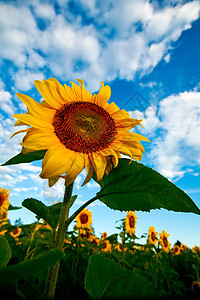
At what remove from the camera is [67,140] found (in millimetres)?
879

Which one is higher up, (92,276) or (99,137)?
(99,137)

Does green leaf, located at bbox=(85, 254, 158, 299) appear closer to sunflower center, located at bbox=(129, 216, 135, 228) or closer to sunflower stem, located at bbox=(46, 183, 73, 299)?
sunflower stem, located at bbox=(46, 183, 73, 299)

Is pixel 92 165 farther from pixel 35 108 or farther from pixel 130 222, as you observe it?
pixel 130 222

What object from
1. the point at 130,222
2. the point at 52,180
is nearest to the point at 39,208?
the point at 52,180

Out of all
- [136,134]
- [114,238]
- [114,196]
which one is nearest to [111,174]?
[114,196]

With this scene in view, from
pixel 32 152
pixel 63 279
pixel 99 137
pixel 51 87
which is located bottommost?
pixel 63 279

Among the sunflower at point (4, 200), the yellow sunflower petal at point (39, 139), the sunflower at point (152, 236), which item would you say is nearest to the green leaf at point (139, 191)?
the yellow sunflower petal at point (39, 139)

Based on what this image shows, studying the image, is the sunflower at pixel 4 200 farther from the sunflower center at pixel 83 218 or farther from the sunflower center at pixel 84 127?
the sunflower center at pixel 84 127

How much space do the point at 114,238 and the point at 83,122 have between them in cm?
326

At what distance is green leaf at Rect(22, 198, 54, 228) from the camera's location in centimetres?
84

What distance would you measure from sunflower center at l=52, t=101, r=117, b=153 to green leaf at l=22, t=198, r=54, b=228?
0.87 feet

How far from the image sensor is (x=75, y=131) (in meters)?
0.93

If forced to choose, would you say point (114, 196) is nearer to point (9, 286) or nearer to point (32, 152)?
point (32, 152)

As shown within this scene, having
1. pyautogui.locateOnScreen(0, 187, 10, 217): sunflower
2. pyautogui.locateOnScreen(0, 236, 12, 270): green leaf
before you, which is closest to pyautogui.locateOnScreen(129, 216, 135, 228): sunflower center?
pyautogui.locateOnScreen(0, 187, 10, 217): sunflower
